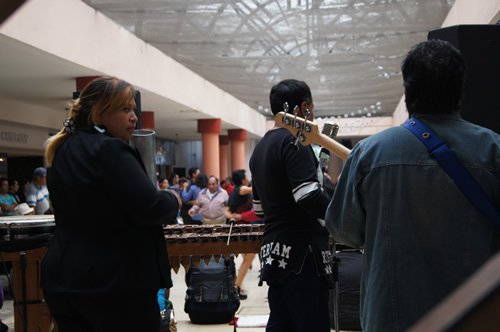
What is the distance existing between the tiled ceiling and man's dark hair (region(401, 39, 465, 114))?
318 inches

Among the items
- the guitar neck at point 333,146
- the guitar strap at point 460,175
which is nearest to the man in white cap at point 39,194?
the guitar neck at point 333,146

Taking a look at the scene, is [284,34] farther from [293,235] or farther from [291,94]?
[293,235]

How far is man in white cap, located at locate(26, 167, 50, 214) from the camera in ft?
30.0

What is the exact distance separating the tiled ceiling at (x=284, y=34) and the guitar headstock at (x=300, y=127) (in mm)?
6948

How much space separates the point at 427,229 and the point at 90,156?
120 cm

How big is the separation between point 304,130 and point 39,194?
7.33 meters

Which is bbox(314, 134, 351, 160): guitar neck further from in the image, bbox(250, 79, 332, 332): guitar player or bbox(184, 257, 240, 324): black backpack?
bbox(184, 257, 240, 324): black backpack

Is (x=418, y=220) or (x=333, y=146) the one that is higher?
(x=333, y=146)

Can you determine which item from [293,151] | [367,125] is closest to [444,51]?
[293,151]

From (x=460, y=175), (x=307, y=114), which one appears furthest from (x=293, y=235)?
(x=460, y=175)

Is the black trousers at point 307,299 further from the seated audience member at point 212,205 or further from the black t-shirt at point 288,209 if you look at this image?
the seated audience member at point 212,205

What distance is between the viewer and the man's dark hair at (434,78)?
1.82 m

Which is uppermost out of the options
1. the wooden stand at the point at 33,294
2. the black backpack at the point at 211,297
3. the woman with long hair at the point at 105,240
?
the woman with long hair at the point at 105,240

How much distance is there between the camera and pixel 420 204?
1757mm
